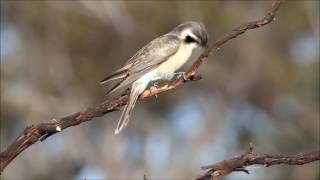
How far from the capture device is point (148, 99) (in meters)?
13.6

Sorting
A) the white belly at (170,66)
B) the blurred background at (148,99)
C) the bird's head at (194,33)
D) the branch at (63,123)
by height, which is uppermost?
the blurred background at (148,99)

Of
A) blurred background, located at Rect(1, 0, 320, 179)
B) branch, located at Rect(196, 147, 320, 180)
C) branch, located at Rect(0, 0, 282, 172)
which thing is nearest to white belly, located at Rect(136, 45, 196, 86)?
branch, located at Rect(0, 0, 282, 172)

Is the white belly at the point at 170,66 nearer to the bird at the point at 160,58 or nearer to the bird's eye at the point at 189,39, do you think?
the bird at the point at 160,58

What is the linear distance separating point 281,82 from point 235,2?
168cm

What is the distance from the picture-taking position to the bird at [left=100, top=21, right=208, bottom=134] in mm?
3223

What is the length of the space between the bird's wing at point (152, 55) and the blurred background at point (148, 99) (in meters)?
8.65

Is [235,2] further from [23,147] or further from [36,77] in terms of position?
[23,147]

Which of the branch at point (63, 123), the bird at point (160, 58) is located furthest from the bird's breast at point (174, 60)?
the branch at point (63, 123)

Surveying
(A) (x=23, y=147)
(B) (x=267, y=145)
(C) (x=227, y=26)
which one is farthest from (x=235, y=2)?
(A) (x=23, y=147)

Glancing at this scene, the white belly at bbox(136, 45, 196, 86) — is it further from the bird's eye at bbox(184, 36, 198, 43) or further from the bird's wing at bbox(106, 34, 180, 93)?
the bird's eye at bbox(184, 36, 198, 43)

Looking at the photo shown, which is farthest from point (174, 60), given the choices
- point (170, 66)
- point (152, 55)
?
point (152, 55)

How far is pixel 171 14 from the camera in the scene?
42.5 feet

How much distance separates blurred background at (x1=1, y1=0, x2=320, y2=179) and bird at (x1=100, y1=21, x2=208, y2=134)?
858cm

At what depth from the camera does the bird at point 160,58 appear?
322 cm
